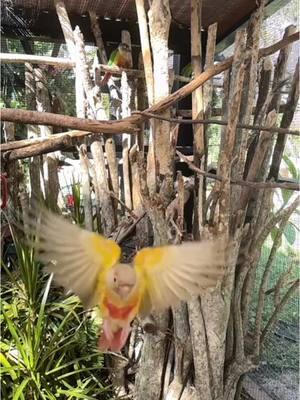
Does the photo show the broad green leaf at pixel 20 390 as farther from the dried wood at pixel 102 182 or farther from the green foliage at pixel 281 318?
the green foliage at pixel 281 318

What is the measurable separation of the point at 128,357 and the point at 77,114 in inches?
16.9

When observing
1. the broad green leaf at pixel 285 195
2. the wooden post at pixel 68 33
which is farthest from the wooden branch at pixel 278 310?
the wooden post at pixel 68 33

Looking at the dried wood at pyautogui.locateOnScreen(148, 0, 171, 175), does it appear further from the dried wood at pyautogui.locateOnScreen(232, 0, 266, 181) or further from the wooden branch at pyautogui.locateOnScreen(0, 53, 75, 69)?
the wooden branch at pyautogui.locateOnScreen(0, 53, 75, 69)

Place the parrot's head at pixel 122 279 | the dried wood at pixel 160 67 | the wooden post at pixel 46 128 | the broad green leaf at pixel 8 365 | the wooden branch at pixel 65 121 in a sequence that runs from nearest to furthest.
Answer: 1. the parrot's head at pixel 122 279
2. the wooden branch at pixel 65 121
3. the dried wood at pixel 160 67
4. the broad green leaf at pixel 8 365
5. the wooden post at pixel 46 128

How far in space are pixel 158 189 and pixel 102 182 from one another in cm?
28

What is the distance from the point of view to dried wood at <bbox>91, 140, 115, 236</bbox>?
29.9 inches

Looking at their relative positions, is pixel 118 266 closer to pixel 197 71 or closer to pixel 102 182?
pixel 197 71

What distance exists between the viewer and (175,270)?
30 centimetres

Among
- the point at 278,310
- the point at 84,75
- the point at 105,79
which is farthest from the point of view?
the point at 105,79

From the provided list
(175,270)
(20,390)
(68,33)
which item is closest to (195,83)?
Result: (175,270)

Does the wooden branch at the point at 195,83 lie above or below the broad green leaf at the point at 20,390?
above

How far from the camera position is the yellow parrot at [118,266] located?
11.3 inches

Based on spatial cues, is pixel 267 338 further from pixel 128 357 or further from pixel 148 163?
pixel 148 163

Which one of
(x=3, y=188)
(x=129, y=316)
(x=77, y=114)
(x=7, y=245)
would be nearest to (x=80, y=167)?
(x=77, y=114)
